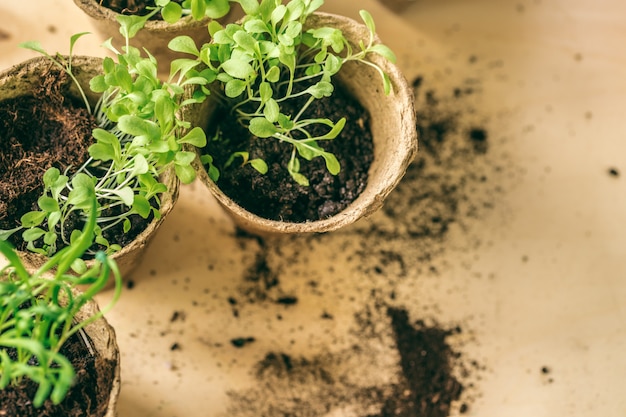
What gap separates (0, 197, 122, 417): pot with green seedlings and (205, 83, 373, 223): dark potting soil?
263 millimetres

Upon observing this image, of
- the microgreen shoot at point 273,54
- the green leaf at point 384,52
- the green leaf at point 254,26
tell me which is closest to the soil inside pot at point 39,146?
the microgreen shoot at point 273,54

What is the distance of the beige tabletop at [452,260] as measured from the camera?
126 centimetres

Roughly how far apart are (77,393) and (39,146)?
1.31ft

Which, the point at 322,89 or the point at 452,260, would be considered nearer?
the point at 322,89

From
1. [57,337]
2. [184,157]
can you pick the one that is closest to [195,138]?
[184,157]

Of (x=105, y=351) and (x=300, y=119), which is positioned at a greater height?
(x=300, y=119)

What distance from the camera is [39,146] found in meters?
1.09

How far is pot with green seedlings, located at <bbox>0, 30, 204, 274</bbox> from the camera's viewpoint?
918 mm

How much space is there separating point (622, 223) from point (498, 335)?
1.15ft

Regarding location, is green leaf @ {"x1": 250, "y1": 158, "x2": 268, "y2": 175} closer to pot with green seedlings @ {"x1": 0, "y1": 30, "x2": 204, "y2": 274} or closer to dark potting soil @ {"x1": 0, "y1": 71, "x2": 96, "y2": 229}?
pot with green seedlings @ {"x1": 0, "y1": 30, "x2": 204, "y2": 274}

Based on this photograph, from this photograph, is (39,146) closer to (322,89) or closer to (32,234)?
(32,234)

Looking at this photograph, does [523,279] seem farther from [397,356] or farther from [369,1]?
[369,1]

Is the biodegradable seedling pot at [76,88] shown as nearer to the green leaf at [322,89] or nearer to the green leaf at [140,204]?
the green leaf at [140,204]

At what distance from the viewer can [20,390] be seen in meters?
0.96
